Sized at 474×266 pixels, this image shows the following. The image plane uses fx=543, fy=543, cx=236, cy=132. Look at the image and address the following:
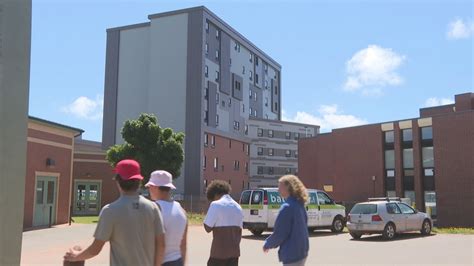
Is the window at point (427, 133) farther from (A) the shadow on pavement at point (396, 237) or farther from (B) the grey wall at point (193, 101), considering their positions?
(B) the grey wall at point (193, 101)

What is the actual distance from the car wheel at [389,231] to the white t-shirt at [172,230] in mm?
17464

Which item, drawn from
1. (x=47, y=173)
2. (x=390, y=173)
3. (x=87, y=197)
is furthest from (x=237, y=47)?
(x=47, y=173)

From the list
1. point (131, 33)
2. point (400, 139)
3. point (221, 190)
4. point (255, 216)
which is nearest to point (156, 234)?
point (221, 190)

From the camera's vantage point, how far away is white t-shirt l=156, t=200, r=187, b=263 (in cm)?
561

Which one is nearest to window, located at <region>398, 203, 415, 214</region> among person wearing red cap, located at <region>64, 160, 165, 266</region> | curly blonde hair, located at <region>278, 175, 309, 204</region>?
curly blonde hair, located at <region>278, 175, 309, 204</region>

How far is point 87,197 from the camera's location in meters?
46.3

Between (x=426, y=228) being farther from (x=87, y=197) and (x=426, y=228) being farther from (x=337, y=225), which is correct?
(x=87, y=197)

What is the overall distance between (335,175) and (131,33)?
32.6 m

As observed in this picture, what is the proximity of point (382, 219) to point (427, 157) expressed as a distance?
2455 cm

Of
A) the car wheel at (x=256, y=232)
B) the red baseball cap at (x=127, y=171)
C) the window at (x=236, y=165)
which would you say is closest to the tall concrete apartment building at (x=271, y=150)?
the window at (x=236, y=165)

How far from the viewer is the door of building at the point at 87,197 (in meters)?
Result: 46.1

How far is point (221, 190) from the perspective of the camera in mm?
7027

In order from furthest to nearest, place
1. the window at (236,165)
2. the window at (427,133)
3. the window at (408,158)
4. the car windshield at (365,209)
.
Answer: the window at (236,165) < the window at (408,158) < the window at (427,133) < the car windshield at (365,209)

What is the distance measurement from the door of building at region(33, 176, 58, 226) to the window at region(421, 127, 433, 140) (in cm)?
2976
